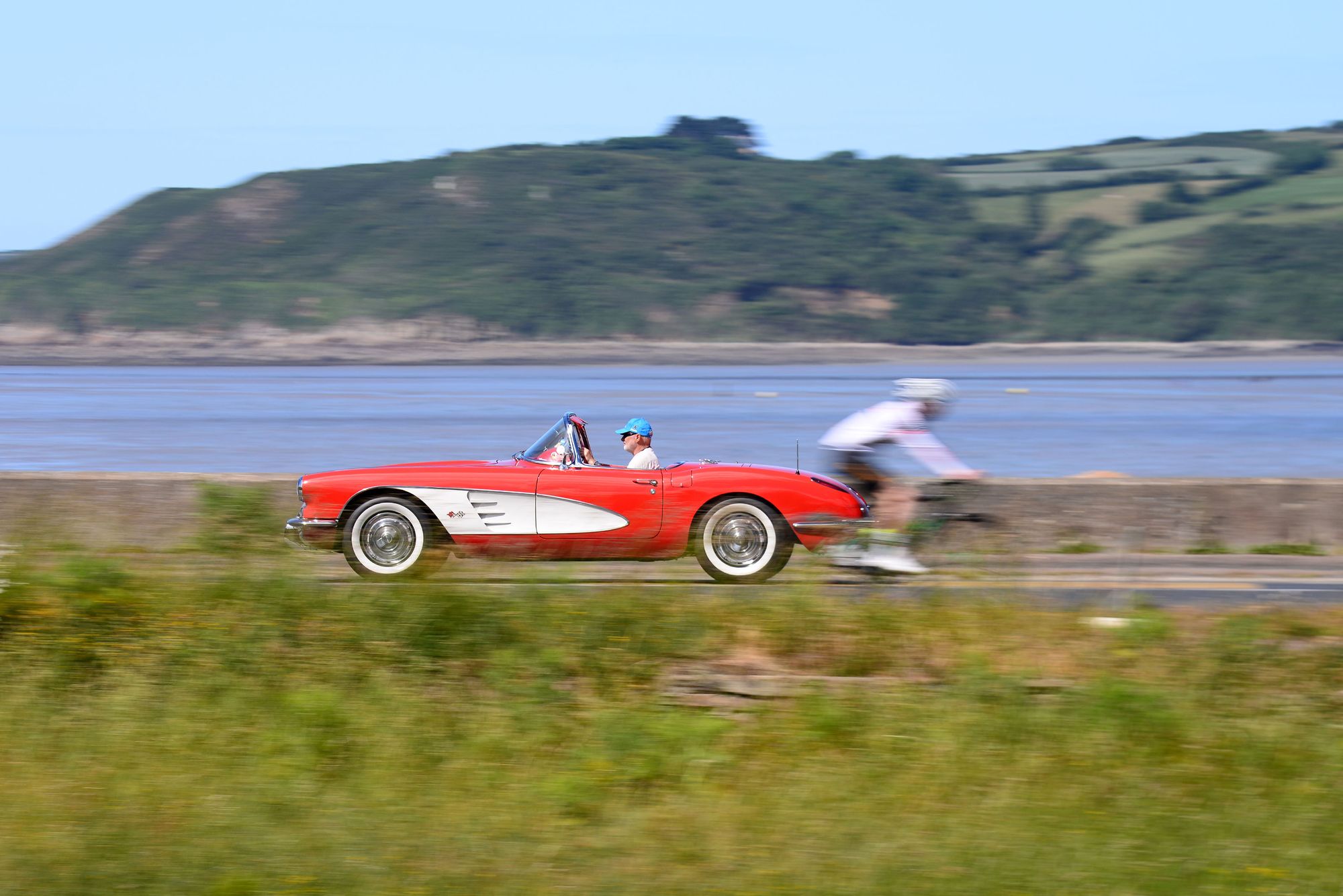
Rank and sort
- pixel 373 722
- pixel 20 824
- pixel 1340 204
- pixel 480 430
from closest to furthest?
pixel 20 824 → pixel 373 722 → pixel 480 430 → pixel 1340 204

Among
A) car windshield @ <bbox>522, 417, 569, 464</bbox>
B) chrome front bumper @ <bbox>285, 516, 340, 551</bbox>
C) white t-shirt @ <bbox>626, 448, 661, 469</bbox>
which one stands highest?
car windshield @ <bbox>522, 417, 569, 464</bbox>

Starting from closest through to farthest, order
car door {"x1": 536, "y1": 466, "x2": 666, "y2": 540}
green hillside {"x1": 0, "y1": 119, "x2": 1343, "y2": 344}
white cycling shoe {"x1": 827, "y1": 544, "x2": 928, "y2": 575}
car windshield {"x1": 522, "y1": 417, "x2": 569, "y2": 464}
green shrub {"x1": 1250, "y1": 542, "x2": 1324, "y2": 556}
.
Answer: white cycling shoe {"x1": 827, "y1": 544, "x2": 928, "y2": 575}
car door {"x1": 536, "y1": 466, "x2": 666, "y2": 540}
car windshield {"x1": 522, "y1": 417, "x2": 569, "y2": 464}
green shrub {"x1": 1250, "y1": 542, "x2": 1324, "y2": 556}
green hillside {"x1": 0, "y1": 119, "x2": 1343, "y2": 344}


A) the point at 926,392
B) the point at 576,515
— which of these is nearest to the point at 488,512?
the point at 576,515

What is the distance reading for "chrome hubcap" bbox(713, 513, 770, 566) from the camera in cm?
997

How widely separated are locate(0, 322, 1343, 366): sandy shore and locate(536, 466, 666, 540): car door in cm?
12113

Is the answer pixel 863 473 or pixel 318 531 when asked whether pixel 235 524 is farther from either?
pixel 863 473

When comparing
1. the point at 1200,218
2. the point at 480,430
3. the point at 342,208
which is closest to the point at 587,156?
the point at 342,208

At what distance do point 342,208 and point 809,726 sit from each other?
17507 centimetres

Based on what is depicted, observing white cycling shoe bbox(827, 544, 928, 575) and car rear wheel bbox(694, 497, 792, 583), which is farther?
car rear wheel bbox(694, 497, 792, 583)

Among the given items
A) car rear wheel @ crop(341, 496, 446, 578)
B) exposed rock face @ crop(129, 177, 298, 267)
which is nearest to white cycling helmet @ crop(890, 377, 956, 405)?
car rear wheel @ crop(341, 496, 446, 578)

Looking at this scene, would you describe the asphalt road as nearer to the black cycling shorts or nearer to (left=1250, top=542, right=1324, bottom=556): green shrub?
(left=1250, top=542, right=1324, bottom=556): green shrub

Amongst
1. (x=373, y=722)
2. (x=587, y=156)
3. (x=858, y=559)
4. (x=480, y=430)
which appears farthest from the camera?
(x=587, y=156)

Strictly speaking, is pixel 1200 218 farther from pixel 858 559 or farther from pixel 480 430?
pixel 858 559

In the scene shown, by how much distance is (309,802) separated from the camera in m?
4.88
